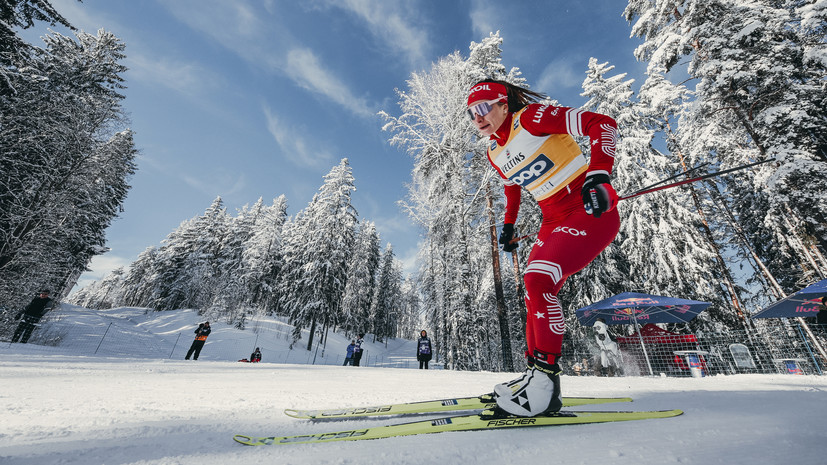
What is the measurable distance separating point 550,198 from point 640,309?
10.8 meters

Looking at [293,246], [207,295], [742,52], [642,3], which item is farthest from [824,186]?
[207,295]

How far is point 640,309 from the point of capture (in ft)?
33.5

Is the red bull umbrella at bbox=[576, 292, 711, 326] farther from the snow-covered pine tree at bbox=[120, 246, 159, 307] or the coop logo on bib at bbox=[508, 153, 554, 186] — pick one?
the snow-covered pine tree at bbox=[120, 246, 159, 307]

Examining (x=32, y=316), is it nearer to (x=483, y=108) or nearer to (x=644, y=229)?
(x=483, y=108)

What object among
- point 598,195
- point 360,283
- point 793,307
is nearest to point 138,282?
point 360,283

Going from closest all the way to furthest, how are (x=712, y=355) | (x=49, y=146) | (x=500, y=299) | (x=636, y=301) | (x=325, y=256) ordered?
(x=712, y=355) < (x=636, y=301) < (x=500, y=299) < (x=49, y=146) < (x=325, y=256)

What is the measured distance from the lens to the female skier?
1.67 metres

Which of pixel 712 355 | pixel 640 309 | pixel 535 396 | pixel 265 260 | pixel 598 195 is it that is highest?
pixel 265 260

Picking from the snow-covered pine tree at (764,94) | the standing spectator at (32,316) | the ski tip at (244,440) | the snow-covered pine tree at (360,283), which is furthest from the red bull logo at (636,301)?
the snow-covered pine tree at (360,283)

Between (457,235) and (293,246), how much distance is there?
69.4ft

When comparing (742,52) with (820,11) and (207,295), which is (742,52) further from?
(207,295)

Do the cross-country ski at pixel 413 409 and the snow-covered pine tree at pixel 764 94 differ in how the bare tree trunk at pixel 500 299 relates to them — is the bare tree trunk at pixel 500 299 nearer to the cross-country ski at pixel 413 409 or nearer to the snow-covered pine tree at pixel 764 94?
the snow-covered pine tree at pixel 764 94

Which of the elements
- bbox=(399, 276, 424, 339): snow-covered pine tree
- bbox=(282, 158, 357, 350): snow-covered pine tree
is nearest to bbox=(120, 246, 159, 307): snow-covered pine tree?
bbox=(282, 158, 357, 350): snow-covered pine tree

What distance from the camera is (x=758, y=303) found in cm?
1625
